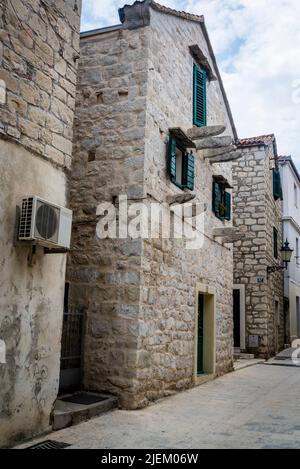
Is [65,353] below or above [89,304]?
below

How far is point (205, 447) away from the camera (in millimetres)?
4629

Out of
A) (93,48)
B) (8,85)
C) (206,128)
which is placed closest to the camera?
(8,85)

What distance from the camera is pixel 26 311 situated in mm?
4633

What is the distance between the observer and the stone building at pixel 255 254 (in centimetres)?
1394

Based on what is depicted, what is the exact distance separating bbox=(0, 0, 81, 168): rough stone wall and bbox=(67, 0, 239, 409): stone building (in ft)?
5.09

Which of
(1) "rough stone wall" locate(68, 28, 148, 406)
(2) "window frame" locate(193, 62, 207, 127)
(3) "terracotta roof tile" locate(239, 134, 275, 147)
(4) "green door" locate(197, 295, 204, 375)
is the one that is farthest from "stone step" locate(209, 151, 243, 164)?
(3) "terracotta roof tile" locate(239, 134, 275, 147)

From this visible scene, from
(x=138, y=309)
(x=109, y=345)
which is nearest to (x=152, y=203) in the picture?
(x=138, y=309)

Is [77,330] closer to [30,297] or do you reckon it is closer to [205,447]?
[30,297]

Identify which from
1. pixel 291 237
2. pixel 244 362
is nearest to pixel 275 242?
pixel 291 237

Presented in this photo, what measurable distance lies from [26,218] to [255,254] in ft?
35.8

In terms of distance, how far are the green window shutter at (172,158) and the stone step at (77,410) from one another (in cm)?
367

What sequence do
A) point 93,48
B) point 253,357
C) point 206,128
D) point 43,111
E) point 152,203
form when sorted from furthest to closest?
point 253,357, point 206,128, point 93,48, point 152,203, point 43,111

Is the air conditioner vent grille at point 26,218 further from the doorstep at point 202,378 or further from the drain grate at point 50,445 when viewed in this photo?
the doorstep at point 202,378

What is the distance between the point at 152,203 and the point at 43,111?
2.43 meters
